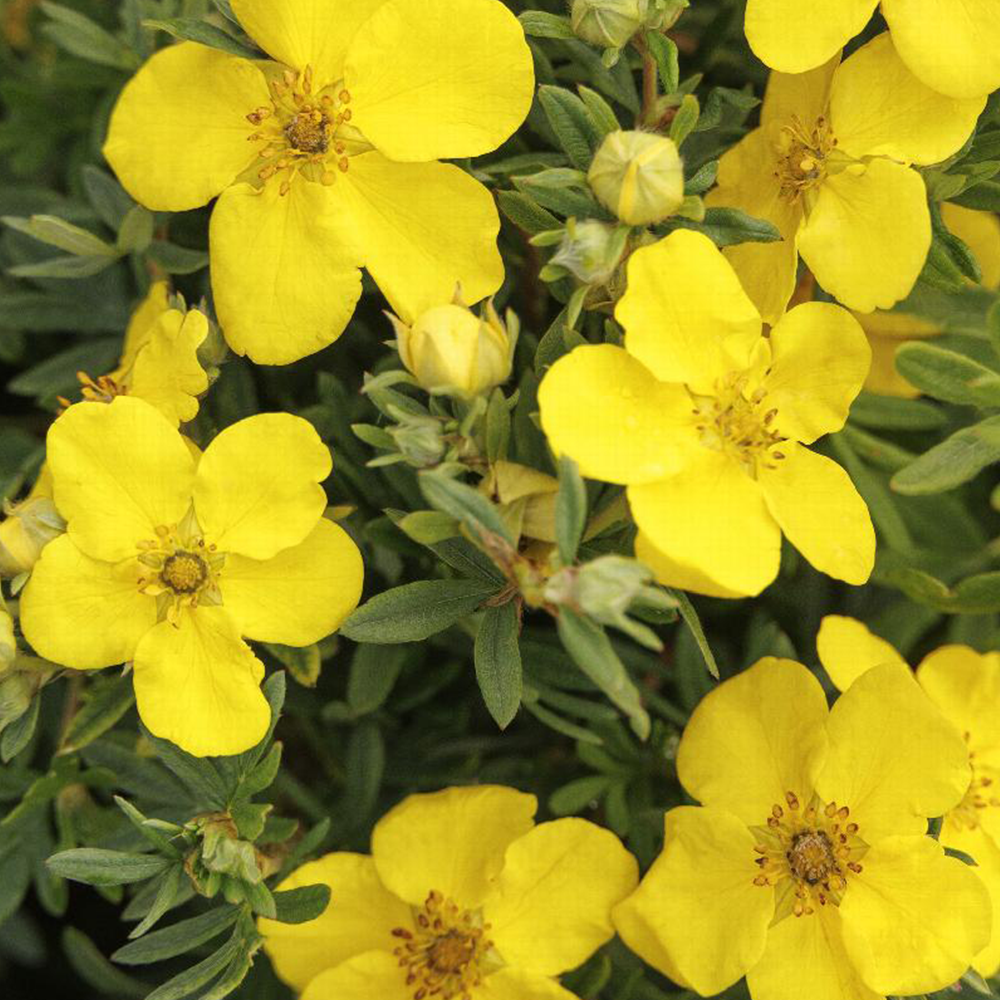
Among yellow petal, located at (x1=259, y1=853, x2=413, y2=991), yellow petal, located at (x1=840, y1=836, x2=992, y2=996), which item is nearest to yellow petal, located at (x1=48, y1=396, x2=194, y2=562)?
yellow petal, located at (x1=259, y1=853, x2=413, y2=991)

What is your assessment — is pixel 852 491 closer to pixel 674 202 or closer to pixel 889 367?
pixel 674 202

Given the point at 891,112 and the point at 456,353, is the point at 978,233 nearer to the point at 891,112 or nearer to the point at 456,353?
the point at 891,112

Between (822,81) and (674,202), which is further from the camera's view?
(822,81)

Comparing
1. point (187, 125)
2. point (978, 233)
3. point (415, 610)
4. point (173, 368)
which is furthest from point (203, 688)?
point (978, 233)

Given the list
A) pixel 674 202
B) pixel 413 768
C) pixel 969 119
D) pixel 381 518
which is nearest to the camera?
pixel 674 202

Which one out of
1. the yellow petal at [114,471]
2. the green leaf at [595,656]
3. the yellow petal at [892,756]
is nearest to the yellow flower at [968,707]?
the yellow petal at [892,756]

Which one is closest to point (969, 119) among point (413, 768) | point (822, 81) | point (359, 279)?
point (822, 81)

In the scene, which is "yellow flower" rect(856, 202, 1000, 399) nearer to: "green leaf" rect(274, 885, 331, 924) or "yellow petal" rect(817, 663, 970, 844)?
"yellow petal" rect(817, 663, 970, 844)

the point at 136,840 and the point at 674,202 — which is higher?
the point at 674,202
